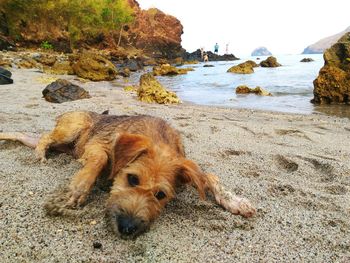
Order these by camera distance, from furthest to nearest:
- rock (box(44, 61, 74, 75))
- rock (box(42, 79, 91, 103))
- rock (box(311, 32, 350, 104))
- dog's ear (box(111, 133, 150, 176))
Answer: rock (box(44, 61, 74, 75)), rock (box(311, 32, 350, 104)), rock (box(42, 79, 91, 103)), dog's ear (box(111, 133, 150, 176))

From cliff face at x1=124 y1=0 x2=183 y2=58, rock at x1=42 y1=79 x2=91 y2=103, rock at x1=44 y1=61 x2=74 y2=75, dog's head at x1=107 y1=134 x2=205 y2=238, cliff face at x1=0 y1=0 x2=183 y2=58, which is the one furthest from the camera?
cliff face at x1=124 y1=0 x2=183 y2=58

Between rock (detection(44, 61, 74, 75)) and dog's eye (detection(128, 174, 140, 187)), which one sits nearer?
dog's eye (detection(128, 174, 140, 187))

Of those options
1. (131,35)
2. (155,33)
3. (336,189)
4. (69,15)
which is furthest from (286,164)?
(155,33)

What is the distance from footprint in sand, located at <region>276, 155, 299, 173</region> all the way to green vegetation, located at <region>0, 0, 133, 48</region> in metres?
43.4

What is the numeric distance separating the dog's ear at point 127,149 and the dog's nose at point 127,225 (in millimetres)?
582

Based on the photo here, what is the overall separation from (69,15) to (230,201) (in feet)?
186

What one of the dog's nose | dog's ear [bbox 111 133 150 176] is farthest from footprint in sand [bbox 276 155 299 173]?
the dog's nose

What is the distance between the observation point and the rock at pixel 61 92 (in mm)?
8645

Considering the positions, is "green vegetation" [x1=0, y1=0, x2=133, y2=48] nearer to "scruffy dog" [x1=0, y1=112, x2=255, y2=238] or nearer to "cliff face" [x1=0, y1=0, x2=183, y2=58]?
"cliff face" [x1=0, y1=0, x2=183, y2=58]

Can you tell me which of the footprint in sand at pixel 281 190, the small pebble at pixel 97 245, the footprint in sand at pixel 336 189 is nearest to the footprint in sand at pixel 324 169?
the footprint in sand at pixel 336 189

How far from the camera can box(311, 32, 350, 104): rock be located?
40.0ft

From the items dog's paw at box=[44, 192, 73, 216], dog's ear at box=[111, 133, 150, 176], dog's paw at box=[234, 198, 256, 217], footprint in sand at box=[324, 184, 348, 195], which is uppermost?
dog's ear at box=[111, 133, 150, 176]

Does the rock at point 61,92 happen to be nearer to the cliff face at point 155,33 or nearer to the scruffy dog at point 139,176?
the scruffy dog at point 139,176

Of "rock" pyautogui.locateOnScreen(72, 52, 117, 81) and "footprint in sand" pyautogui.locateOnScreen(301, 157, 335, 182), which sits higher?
"footprint in sand" pyautogui.locateOnScreen(301, 157, 335, 182)
